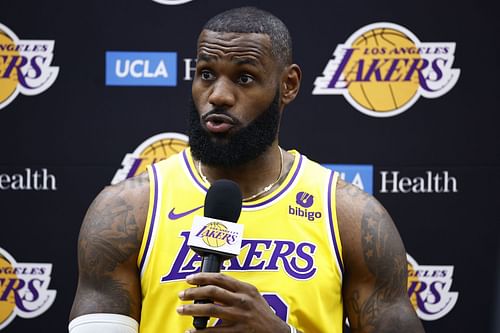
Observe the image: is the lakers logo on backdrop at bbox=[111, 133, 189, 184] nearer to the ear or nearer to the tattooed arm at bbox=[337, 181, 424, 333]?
the ear

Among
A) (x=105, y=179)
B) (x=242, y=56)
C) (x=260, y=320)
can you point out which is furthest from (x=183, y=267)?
(x=105, y=179)

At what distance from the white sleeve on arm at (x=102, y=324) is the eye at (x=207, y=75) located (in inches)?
23.0

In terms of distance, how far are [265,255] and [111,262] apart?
36 cm

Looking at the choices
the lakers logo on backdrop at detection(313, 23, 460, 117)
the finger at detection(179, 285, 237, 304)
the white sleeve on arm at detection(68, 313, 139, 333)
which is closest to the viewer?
the finger at detection(179, 285, 237, 304)

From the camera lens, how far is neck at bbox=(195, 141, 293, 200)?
1885 millimetres

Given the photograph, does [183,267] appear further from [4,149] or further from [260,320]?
[4,149]

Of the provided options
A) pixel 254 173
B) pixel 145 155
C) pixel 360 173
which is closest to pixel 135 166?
pixel 145 155

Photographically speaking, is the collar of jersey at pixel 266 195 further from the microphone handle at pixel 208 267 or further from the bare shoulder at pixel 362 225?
the microphone handle at pixel 208 267

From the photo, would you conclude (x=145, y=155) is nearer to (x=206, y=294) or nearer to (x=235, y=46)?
(x=235, y=46)

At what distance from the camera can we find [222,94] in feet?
5.69

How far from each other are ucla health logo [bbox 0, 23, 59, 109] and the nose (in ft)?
4.61

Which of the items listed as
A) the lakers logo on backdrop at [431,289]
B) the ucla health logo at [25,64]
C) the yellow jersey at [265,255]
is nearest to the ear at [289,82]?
the yellow jersey at [265,255]

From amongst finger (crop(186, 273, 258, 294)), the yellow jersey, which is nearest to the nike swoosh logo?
the yellow jersey

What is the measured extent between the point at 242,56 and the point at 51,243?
5.05ft
